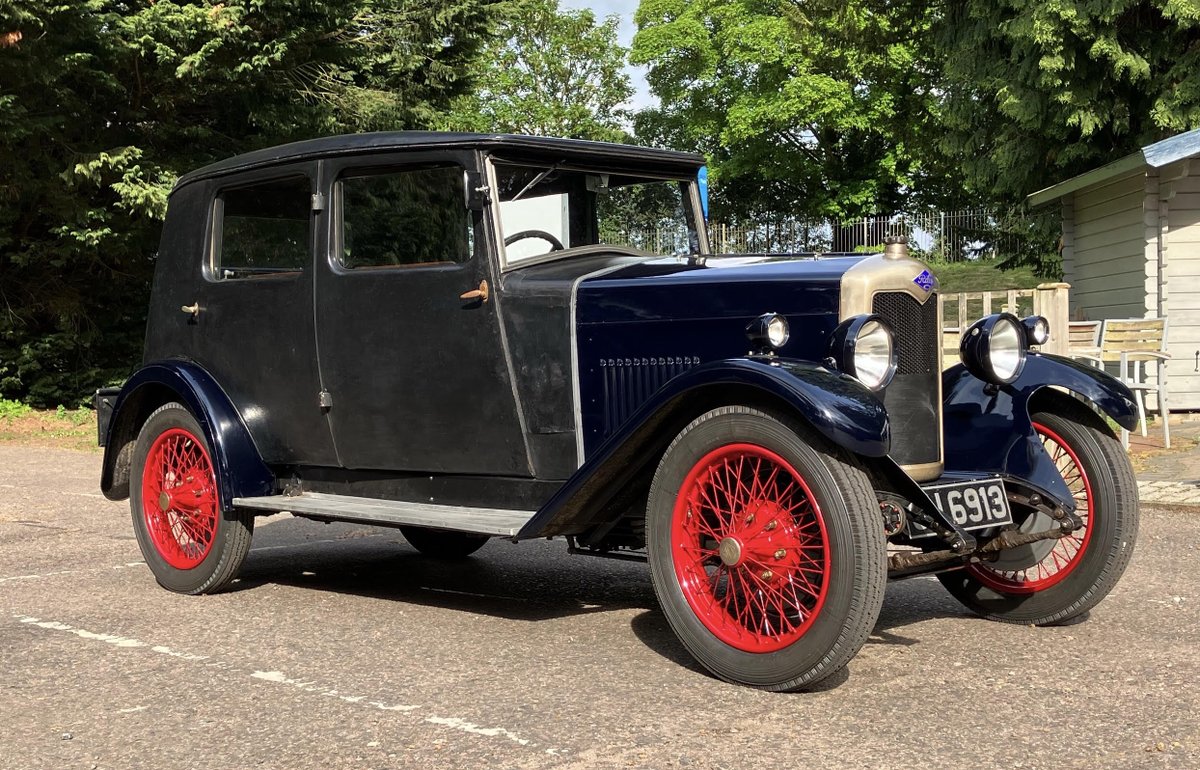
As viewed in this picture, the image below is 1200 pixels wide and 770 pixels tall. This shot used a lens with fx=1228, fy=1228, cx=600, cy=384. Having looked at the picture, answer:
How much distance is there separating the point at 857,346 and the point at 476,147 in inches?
74.0

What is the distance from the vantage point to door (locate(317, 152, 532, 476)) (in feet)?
16.9

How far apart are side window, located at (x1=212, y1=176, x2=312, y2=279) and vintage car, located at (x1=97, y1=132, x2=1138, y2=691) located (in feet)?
0.06

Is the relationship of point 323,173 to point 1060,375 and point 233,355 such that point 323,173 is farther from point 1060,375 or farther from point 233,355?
point 1060,375

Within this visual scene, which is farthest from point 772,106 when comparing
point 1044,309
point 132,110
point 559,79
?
point 1044,309

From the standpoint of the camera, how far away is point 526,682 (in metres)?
4.14

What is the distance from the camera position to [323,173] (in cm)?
567

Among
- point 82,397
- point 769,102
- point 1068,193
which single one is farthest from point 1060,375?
point 769,102

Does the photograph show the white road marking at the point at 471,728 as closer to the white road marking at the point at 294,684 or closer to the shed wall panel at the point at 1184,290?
the white road marking at the point at 294,684

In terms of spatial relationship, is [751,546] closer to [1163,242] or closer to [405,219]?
[405,219]

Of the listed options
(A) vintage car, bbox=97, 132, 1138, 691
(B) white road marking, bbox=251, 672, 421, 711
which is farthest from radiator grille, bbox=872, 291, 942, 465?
(B) white road marking, bbox=251, 672, 421, 711

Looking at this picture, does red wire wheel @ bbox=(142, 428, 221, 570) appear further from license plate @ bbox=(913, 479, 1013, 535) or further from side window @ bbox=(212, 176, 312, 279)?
license plate @ bbox=(913, 479, 1013, 535)

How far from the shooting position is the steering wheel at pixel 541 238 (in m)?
5.19

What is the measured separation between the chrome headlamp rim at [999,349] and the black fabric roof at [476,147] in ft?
5.75

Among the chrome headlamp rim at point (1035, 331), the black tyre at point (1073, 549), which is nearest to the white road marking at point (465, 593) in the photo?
the black tyre at point (1073, 549)
